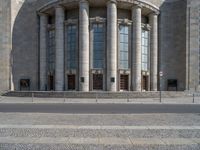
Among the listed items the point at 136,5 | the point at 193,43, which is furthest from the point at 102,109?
the point at 193,43

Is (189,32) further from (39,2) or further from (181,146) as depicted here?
(181,146)

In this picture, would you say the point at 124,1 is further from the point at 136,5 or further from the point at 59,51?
the point at 59,51

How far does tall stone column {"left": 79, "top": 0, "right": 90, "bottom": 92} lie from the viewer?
1283 inches

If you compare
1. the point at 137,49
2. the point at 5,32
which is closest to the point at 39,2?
the point at 5,32

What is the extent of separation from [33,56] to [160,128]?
34.5 meters

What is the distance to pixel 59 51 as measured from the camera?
34.8m

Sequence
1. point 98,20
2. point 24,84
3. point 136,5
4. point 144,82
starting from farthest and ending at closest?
point 24,84
point 144,82
point 136,5
point 98,20

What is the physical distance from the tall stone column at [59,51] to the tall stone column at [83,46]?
387 centimetres

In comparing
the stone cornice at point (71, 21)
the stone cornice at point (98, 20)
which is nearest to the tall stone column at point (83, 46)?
the stone cornice at point (98, 20)

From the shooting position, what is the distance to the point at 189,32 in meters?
35.2

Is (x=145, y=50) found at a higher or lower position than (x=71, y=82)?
higher

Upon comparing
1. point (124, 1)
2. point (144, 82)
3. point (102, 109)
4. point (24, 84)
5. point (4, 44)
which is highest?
point (124, 1)

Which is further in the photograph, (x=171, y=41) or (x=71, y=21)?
(x=171, y=41)

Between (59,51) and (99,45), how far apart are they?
271 inches
